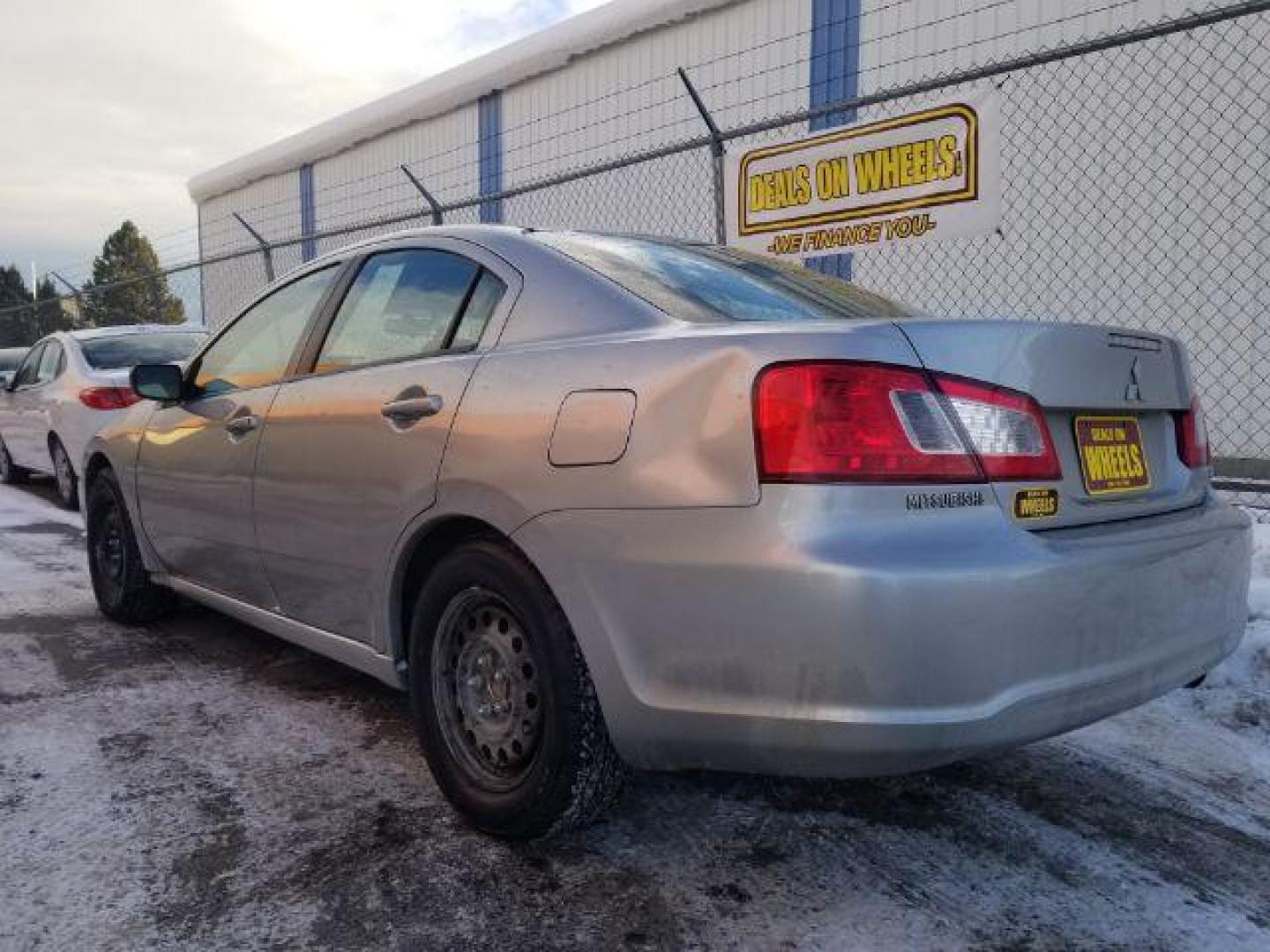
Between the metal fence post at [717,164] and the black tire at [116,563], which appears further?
the metal fence post at [717,164]

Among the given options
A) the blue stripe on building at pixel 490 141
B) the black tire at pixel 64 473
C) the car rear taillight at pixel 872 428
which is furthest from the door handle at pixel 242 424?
the blue stripe on building at pixel 490 141

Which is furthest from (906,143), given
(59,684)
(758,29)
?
(758,29)

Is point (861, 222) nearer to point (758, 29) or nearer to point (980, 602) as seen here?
point (980, 602)

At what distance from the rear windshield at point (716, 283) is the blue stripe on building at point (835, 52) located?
22.4 ft

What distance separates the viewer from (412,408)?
2758 millimetres

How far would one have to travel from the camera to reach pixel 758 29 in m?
10.7

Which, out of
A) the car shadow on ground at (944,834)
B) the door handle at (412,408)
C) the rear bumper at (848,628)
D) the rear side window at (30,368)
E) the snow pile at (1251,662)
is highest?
the rear side window at (30,368)

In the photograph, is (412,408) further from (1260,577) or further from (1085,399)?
(1260,577)

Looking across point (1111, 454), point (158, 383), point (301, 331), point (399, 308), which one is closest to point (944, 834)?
point (1111, 454)

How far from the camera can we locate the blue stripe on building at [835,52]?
9859 millimetres

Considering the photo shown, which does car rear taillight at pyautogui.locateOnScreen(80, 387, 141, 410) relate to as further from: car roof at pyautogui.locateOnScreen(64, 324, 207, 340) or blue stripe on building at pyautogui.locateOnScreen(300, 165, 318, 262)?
blue stripe on building at pyautogui.locateOnScreen(300, 165, 318, 262)

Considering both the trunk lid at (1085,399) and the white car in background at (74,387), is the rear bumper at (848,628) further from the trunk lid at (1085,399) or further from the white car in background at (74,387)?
the white car in background at (74,387)

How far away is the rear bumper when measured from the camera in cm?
193

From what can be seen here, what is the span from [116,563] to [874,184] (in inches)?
167
